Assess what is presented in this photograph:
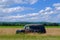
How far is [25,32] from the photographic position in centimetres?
1958

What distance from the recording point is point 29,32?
20.0m

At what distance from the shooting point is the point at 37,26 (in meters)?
19.5

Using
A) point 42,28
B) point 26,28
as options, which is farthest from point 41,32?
point 26,28

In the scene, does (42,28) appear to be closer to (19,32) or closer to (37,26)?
(37,26)

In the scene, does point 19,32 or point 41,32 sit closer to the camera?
point 19,32

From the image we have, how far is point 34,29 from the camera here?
1961cm

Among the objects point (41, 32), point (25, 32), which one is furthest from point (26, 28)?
point (41, 32)

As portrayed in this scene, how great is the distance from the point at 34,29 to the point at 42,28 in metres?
1.05

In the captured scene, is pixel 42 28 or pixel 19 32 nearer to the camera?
pixel 19 32

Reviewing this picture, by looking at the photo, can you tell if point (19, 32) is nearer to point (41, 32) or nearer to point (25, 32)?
point (25, 32)

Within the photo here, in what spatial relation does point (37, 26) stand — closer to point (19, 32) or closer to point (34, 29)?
point (34, 29)

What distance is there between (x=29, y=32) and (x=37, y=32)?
87cm

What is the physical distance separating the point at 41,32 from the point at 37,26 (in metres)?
1.05

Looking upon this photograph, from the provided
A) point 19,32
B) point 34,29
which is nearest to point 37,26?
point 34,29
